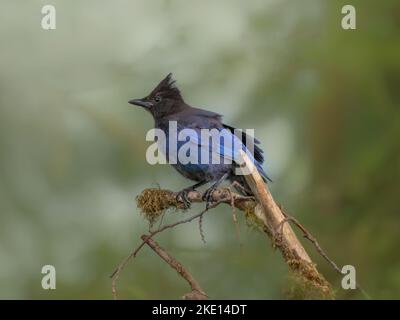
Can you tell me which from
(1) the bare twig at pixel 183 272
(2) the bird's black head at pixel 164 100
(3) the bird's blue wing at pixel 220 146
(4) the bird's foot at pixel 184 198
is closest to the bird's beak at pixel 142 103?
(2) the bird's black head at pixel 164 100

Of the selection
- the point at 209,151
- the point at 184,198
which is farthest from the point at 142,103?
the point at 184,198

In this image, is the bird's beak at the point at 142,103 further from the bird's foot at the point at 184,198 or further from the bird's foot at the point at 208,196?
the bird's foot at the point at 208,196

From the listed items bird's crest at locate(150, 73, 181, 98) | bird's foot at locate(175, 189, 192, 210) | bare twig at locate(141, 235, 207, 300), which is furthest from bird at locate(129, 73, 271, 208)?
bare twig at locate(141, 235, 207, 300)

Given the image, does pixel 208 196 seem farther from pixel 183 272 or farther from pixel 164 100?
pixel 164 100

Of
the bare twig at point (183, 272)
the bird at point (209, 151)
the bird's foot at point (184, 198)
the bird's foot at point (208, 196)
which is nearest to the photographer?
the bare twig at point (183, 272)

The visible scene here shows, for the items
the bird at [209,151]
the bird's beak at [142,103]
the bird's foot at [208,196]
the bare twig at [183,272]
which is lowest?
the bare twig at [183,272]

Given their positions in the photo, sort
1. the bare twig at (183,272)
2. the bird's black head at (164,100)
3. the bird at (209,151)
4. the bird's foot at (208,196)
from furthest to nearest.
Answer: the bird's black head at (164,100), the bird at (209,151), the bird's foot at (208,196), the bare twig at (183,272)

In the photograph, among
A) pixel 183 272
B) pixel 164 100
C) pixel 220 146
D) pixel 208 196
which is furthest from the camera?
pixel 164 100

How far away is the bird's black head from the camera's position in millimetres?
6523

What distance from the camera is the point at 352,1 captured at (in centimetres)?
752

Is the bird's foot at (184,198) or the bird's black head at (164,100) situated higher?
the bird's black head at (164,100)

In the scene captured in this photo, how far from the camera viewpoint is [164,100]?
21.5ft

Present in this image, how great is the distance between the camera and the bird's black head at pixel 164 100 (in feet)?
21.4
